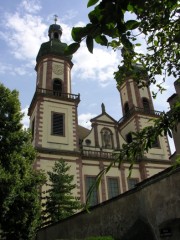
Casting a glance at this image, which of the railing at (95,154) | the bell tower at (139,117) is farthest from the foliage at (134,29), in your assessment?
the bell tower at (139,117)

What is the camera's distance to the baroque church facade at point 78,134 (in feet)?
79.9

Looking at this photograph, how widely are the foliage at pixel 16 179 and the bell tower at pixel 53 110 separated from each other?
350 inches

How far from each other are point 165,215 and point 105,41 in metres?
7.23

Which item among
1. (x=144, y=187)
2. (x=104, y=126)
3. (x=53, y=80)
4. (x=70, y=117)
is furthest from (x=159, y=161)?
(x=144, y=187)

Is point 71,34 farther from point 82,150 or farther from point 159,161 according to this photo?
point 159,161

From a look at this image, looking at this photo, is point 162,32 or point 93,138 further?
point 93,138

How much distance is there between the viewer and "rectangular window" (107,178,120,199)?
24861mm

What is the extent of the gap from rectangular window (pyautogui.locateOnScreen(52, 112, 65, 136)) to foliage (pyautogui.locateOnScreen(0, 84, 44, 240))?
34.5ft

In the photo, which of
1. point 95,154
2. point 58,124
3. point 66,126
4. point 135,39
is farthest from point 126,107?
point 135,39

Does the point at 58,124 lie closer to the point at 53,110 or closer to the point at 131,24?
the point at 53,110

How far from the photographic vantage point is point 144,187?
9.36 metres

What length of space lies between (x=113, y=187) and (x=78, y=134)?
6.76 m

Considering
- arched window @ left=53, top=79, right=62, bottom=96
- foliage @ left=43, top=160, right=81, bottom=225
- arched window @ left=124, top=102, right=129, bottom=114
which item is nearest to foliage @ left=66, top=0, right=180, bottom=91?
foliage @ left=43, top=160, right=81, bottom=225

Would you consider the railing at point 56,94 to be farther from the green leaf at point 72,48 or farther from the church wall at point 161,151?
the green leaf at point 72,48
